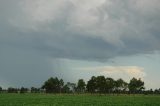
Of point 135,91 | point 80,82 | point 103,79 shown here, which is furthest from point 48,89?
point 135,91

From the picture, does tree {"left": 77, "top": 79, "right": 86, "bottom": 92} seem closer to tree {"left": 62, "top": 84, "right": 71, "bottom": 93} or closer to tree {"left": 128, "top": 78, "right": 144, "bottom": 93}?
tree {"left": 62, "top": 84, "right": 71, "bottom": 93}

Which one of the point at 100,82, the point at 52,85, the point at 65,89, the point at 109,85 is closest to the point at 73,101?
the point at 100,82

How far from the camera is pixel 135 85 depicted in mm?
170000

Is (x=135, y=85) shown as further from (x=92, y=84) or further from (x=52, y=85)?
(x=52, y=85)

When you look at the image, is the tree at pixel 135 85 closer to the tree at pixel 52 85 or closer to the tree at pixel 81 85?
the tree at pixel 81 85

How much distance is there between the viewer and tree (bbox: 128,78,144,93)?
16850cm

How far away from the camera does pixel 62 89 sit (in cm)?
18150

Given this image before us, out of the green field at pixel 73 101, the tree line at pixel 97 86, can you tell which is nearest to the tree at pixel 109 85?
the tree line at pixel 97 86

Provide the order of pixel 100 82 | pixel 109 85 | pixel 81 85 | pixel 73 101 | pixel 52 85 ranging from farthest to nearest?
pixel 52 85 → pixel 81 85 → pixel 109 85 → pixel 100 82 → pixel 73 101

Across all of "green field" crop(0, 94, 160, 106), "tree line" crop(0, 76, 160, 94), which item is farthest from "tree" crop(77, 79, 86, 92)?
"green field" crop(0, 94, 160, 106)

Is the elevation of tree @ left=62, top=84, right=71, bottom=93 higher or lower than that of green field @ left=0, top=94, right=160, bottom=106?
higher

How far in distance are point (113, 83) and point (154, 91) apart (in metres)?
35.0

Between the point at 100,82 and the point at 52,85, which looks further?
the point at 52,85

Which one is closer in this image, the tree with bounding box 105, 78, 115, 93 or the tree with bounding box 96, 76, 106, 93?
the tree with bounding box 96, 76, 106, 93
